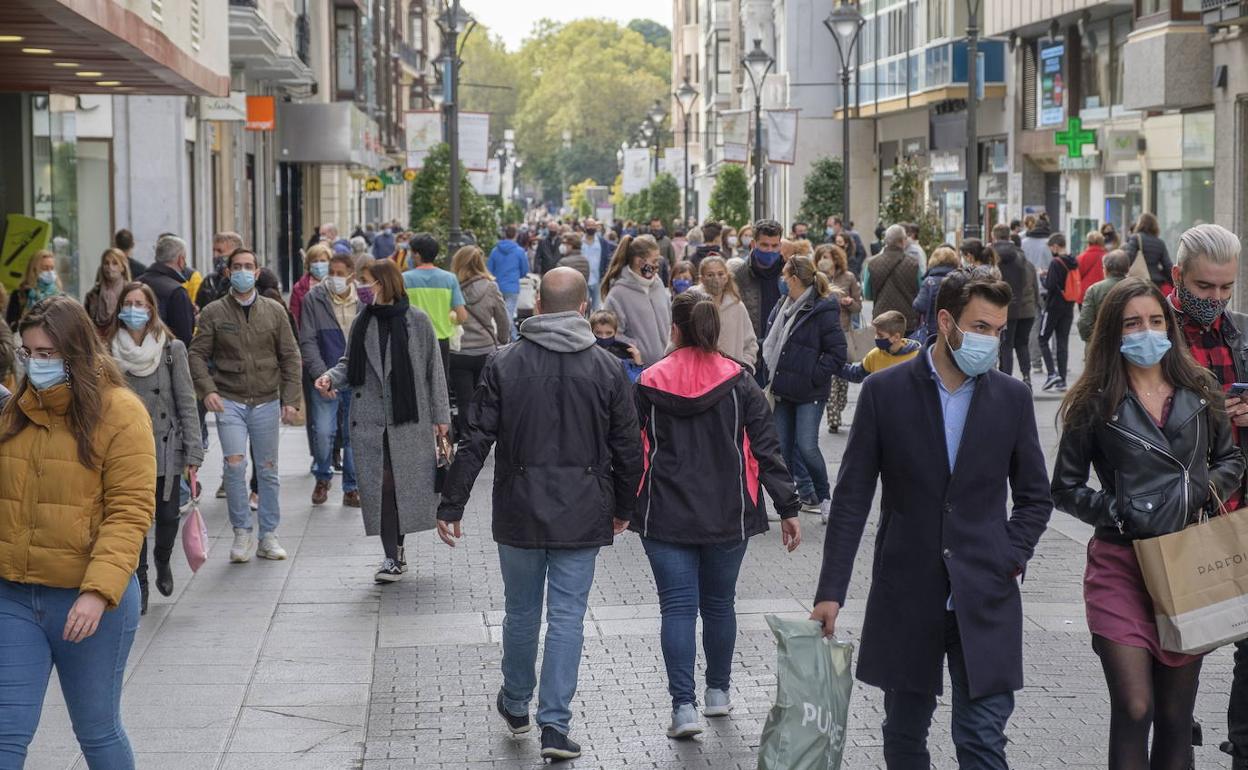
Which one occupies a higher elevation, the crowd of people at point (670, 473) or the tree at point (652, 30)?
the tree at point (652, 30)

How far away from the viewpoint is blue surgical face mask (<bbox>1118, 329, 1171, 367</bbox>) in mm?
5336

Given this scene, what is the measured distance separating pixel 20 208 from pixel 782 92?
48.4m

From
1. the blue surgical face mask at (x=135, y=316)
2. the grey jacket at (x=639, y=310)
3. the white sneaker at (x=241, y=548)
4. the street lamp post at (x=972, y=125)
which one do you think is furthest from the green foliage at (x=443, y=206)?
the blue surgical face mask at (x=135, y=316)

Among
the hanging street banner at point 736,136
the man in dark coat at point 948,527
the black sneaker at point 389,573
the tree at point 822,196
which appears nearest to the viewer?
the man in dark coat at point 948,527

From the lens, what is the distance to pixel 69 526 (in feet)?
17.5

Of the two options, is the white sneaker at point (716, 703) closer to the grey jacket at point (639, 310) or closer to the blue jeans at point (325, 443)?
the grey jacket at point (639, 310)

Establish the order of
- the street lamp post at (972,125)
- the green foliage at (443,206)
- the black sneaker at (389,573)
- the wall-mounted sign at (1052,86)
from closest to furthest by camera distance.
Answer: the black sneaker at (389,573) → the street lamp post at (972,125) → the green foliage at (443,206) → the wall-mounted sign at (1052,86)

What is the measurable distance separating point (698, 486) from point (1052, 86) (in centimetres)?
3587

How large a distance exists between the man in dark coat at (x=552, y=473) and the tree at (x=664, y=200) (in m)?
64.1

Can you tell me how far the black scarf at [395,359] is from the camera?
10.3 meters

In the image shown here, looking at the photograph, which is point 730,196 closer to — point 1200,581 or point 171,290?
point 171,290

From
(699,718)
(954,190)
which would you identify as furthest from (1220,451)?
(954,190)

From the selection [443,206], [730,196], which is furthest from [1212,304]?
[730,196]

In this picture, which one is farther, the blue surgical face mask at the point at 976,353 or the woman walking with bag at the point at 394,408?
the woman walking with bag at the point at 394,408
